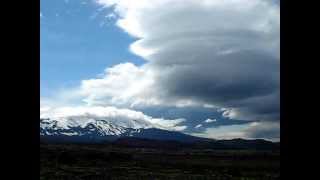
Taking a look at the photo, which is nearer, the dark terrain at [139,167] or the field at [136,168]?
the field at [136,168]

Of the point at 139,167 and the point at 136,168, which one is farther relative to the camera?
the point at 139,167

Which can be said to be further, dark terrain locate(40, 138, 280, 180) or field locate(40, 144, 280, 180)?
dark terrain locate(40, 138, 280, 180)
